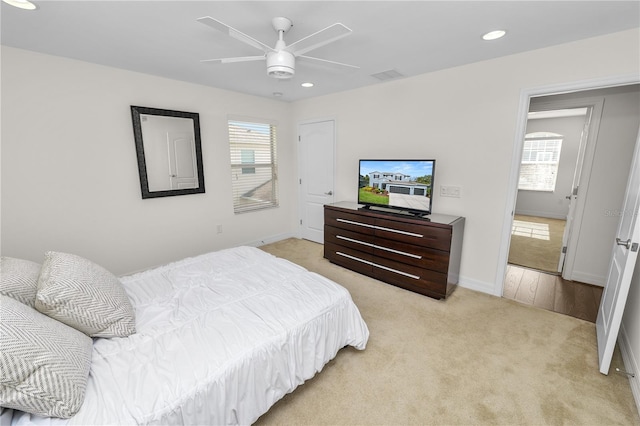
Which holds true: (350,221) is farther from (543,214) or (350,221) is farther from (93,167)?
(543,214)

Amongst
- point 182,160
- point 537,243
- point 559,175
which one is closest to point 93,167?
point 182,160

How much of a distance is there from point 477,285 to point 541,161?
18.0 feet

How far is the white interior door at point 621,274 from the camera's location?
1652mm

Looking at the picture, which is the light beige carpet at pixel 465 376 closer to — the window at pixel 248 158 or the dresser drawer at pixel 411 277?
the dresser drawer at pixel 411 277

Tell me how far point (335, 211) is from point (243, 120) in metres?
1.93

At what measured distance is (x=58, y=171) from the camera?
263 cm

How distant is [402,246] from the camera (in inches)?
116

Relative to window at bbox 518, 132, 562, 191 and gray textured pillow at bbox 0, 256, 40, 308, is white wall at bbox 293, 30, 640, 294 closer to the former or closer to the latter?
gray textured pillow at bbox 0, 256, 40, 308

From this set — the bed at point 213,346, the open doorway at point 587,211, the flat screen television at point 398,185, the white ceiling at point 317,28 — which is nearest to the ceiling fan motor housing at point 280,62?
the white ceiling at point 317,28

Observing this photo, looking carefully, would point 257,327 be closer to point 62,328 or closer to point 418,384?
point 62,328

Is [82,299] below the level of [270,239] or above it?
above

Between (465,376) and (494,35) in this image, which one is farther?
(494,35)

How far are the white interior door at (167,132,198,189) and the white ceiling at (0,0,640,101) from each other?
0.81 m

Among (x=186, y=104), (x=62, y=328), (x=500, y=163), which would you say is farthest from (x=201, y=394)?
(x=186, y=104)
